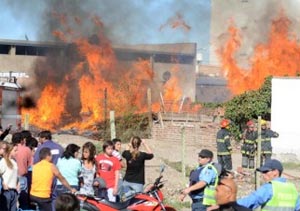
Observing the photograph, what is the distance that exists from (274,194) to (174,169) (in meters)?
10.9

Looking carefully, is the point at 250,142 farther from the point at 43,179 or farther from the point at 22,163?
the point at 43,179

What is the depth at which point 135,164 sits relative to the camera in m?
9.36

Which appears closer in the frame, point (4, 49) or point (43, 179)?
point (43, 179)

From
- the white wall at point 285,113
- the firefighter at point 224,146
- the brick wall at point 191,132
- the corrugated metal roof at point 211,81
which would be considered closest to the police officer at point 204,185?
the firefighter at point 224,146

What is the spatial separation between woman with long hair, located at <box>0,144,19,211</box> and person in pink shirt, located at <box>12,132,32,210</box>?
0.67 meters

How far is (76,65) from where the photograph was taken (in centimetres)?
3906

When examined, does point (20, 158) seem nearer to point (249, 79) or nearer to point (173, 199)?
point (173, 199)

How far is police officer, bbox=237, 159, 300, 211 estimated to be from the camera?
221 inches

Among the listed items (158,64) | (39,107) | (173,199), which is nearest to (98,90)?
(39,107)

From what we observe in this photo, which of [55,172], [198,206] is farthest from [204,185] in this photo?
[55,172]

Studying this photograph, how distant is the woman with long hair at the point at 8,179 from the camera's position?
8.15m

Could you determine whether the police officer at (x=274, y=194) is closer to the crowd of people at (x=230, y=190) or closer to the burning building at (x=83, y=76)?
the crowd of people at (x=230, y=190)

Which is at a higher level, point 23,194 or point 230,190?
point 230,190

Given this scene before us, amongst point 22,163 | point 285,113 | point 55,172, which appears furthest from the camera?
point 285,113
